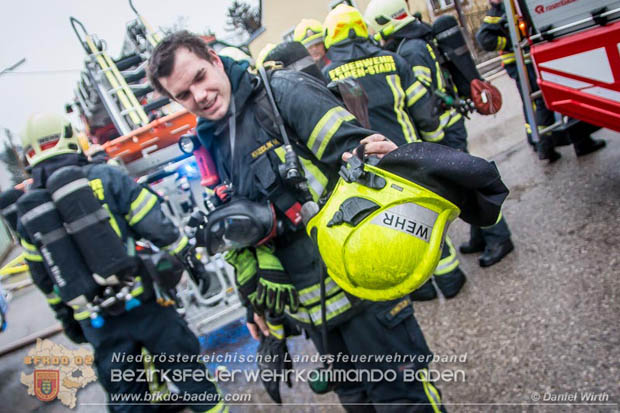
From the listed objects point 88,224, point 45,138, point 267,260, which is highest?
point 45,138

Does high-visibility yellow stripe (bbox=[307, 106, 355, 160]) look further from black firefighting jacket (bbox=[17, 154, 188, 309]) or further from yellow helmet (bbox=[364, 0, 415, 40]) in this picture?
yellow helmet (bbox=[364, 0, 415, 40])

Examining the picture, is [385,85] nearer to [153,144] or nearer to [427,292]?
[427,292]

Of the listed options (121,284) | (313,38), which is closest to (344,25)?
(313,38)

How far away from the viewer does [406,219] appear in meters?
1.04

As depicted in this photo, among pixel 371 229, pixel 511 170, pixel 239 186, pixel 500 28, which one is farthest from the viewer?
pixel 511 170

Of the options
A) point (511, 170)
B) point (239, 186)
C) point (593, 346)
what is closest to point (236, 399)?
point (239, 186)

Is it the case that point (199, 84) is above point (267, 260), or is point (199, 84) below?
above

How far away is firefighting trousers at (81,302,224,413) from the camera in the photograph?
8.98ft

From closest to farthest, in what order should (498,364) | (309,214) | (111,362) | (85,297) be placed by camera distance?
(309,214), (498,364), (85,297), (111,362)

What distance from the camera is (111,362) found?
107 inches

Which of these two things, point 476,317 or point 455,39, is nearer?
point 476,317

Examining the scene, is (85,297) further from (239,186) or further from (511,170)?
(511,170)

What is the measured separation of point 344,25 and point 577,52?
1.53 metres

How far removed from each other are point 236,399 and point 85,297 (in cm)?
162
